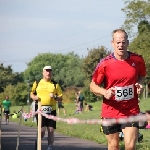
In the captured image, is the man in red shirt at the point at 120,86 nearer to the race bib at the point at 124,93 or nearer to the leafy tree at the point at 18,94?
the race bib at the point at 124,93

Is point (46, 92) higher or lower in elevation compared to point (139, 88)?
higher

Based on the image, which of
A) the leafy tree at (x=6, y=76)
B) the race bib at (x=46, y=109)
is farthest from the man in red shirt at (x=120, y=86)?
the leafy tree at (x=6, y=76)

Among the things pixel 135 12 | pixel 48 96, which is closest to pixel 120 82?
pixel 48 96

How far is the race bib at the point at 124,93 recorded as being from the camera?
8664 mm

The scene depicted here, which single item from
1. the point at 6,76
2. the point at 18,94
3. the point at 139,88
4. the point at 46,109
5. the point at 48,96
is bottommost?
the point at 46,109

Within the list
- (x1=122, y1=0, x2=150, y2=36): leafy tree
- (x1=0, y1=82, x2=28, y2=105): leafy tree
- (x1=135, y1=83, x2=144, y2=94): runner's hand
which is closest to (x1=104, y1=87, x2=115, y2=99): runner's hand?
(x1=135, y1=83, x2=144, y2=94): runner's hand

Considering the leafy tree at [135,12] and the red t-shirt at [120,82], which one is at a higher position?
the leafy tree at [135,12]

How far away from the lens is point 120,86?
8.71 metres

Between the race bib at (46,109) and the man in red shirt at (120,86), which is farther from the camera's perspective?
the race bib at (46,109)

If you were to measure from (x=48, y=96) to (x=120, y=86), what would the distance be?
564cm

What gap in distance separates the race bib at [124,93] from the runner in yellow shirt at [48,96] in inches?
214

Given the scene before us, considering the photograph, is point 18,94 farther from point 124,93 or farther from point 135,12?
point 124,93

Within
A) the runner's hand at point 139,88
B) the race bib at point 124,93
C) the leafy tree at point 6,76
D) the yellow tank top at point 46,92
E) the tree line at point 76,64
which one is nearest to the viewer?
the runner's hand at point 139,88

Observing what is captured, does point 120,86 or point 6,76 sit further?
point 6,76
